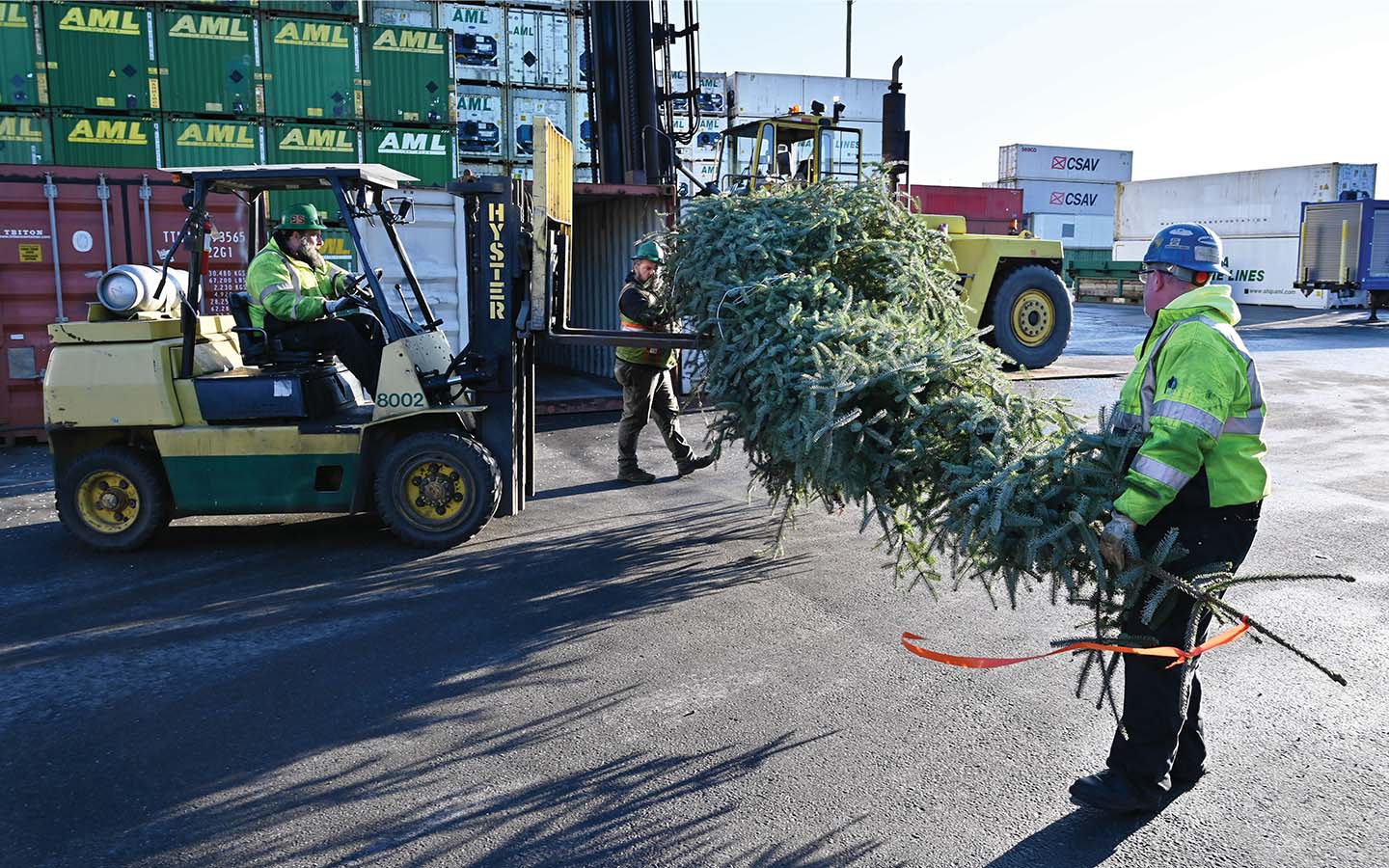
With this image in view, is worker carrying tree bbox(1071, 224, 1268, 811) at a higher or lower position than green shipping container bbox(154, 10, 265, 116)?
lower

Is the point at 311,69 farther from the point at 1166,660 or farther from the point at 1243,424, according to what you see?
the point at 1166,660

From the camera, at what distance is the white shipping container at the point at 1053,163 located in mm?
45875

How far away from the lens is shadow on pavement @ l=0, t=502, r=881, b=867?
362cm

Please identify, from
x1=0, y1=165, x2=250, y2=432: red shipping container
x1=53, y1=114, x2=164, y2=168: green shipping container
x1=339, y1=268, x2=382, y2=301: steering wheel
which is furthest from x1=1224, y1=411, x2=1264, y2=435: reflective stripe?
x1=53, y1=114, x2=164, y2=168: green shipping container

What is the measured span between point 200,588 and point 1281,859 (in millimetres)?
5663

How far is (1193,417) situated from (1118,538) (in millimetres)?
471

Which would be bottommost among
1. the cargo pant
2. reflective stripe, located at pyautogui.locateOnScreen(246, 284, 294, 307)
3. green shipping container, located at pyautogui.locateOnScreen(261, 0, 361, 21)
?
the cargo pant

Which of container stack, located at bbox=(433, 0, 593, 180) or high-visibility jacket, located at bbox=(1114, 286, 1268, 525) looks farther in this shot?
container stack, located at bbox=(433, 0, 593, 180)

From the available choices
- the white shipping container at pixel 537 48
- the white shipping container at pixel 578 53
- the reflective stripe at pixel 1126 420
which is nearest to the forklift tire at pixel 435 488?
the reflective stripe at pixel 1126 420

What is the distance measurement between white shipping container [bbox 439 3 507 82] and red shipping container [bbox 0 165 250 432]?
9177 mm

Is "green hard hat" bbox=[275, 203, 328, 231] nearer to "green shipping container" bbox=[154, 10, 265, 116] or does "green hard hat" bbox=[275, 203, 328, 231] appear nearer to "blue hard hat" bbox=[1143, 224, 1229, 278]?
"blue hard hat" bbox=[1143, 224, 1229, 278]

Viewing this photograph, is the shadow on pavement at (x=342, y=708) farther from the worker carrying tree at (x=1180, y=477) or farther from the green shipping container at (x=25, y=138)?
the green shipping container at (x=25, y=138)

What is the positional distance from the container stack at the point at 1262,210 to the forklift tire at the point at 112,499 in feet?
113

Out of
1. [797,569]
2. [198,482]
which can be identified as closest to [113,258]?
[198,482]
